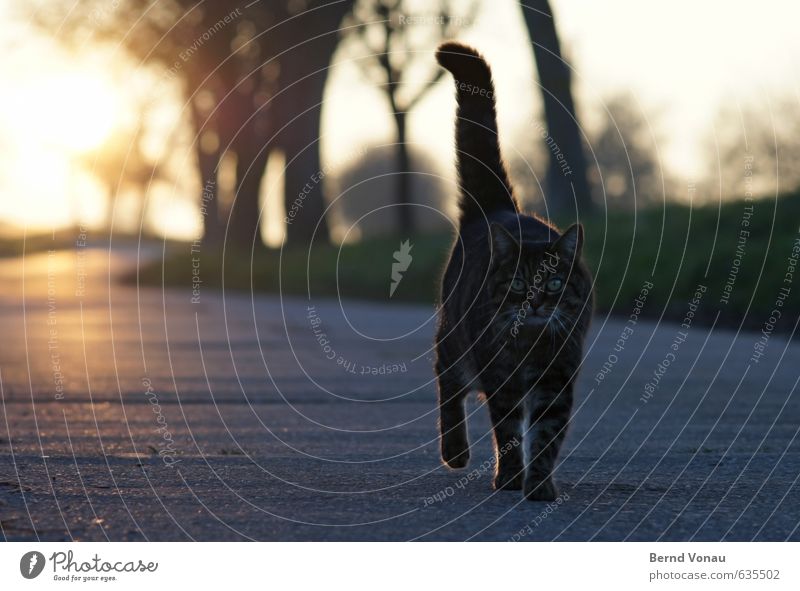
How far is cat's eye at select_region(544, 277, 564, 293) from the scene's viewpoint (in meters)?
5.25

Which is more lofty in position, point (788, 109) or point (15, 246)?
point (788, 109)

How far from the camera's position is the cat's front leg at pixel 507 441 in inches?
203

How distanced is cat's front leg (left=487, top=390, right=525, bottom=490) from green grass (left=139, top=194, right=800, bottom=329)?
5728 mm

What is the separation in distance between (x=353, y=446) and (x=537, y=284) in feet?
5.09

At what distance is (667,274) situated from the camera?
1695 cm

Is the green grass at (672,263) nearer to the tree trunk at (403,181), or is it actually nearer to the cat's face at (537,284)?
the tree trunk at (403,181)

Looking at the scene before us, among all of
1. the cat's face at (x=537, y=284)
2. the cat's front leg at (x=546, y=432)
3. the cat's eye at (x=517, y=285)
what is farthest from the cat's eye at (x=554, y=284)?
the cat's front leg at (x=546, y=432)

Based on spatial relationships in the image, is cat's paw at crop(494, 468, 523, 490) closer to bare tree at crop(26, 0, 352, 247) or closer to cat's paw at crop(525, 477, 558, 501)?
cat's paw at crop(525, 477, 558, 501)

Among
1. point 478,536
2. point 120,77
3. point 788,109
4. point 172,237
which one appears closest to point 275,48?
point 120,77

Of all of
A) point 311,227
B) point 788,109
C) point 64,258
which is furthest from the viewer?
point 64,258

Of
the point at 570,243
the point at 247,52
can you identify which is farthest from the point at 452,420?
the point at 247,52

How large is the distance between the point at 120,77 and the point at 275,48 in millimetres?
3700
